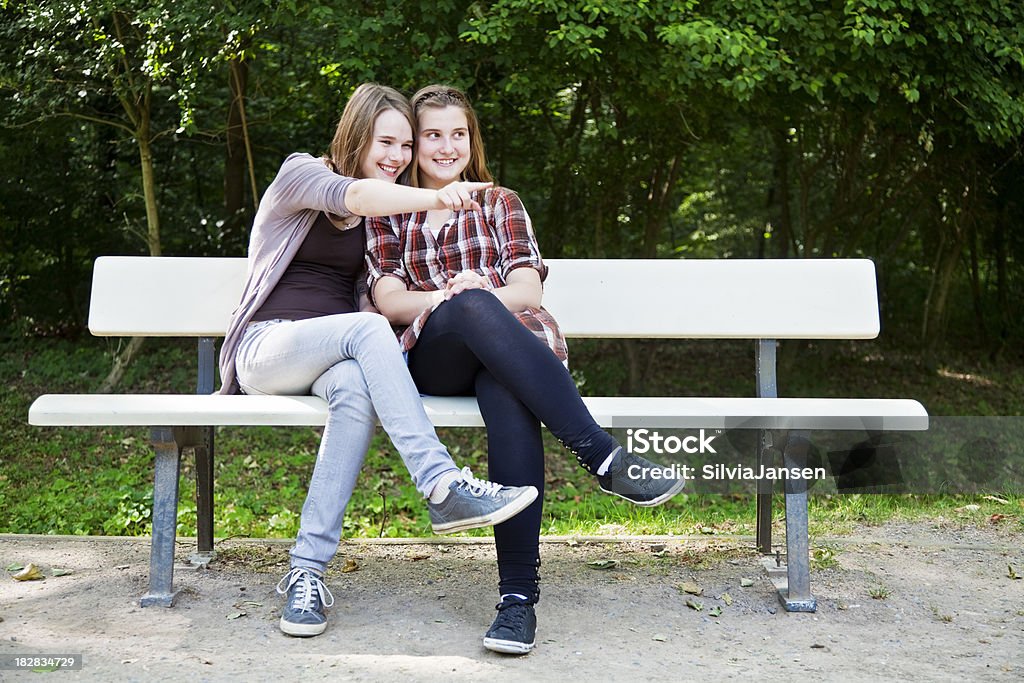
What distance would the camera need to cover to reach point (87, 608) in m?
3.26

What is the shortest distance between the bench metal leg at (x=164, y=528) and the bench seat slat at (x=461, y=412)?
168 millimetres

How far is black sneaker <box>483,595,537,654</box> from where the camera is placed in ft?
9.39

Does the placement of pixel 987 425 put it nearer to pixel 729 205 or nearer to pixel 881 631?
pixel 729 205

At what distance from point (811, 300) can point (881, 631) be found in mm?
1105

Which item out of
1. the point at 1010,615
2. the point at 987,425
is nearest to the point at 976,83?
the point at 987,425

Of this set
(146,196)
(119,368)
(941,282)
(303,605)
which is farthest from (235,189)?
(303,605)

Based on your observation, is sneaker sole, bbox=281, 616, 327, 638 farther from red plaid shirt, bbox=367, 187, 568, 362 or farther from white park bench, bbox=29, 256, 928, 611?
red plaid shirt, bbox=367, 187, 568, 362

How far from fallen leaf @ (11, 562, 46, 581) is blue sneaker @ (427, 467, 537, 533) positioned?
1476 millimetres

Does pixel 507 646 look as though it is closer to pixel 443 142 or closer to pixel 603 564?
pixel 603 564

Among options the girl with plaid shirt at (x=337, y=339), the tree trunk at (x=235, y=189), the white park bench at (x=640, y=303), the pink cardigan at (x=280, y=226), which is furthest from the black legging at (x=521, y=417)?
the tree trunk at (x=235, y=189)

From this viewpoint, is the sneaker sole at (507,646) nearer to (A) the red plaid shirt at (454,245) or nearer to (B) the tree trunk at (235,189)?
(A) the red plaid shirt at (454,245)

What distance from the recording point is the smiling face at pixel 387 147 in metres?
3.47

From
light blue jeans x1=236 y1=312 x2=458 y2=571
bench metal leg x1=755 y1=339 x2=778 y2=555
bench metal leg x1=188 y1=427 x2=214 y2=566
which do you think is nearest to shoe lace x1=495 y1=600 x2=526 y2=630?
light blue jeans x1=236 y1=312 x2=458 y2=571

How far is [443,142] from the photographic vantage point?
11.6 feet
